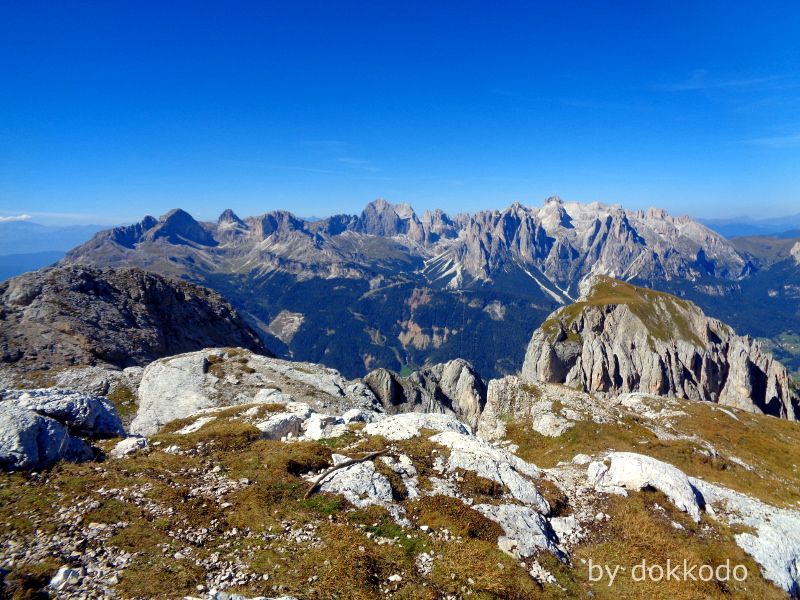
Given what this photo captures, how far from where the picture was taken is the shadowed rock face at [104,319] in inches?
2635

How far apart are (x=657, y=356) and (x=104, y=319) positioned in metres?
155

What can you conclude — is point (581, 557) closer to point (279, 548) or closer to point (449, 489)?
point (449, 489)

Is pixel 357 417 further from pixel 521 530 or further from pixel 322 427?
pixel 521 530

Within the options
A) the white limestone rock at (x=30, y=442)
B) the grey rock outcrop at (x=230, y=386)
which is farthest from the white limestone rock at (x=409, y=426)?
the grey rock outcrop at (x=230, y=386)

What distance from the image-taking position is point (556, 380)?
148m

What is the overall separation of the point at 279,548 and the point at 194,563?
119 inches

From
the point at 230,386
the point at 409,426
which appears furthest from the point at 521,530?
the point at 230,386

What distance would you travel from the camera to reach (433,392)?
105562mm

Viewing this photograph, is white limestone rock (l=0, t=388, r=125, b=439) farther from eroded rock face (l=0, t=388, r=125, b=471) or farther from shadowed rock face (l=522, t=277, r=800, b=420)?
shadowed rock face (l=522, t=277, r=800, b=420)

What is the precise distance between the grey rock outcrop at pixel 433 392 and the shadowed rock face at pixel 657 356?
1875 inches

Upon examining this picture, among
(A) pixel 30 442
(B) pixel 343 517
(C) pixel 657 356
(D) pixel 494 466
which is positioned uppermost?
(A) pixel 30 442

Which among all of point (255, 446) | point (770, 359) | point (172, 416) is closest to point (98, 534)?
point (255, 446)

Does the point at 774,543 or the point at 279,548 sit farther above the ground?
the point at 279,548

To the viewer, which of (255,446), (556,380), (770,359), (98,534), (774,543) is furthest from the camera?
(556,380)
